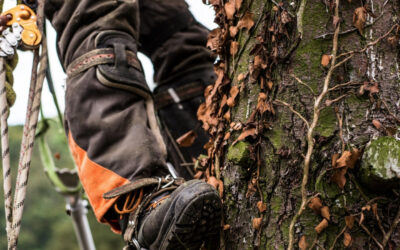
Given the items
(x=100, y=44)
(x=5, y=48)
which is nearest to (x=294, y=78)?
(x=100, y=44)

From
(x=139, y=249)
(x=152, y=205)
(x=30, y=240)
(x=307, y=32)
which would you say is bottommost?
(x=30, y=240)

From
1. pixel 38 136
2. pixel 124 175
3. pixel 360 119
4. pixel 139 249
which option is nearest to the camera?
pixel 360 119

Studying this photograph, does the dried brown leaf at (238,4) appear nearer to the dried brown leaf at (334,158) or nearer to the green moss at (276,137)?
the green moss at (276,137)

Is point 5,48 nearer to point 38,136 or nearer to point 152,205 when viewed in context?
point 152,205

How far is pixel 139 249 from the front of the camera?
148 centimetres

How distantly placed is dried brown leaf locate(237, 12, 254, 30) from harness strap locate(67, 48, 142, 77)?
47 centimetres

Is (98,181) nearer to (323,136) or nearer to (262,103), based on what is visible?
(262,103)

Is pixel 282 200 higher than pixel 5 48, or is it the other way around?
pixel 5 48

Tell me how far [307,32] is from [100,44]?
0.70 metres

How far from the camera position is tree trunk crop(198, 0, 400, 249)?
46.9 inches

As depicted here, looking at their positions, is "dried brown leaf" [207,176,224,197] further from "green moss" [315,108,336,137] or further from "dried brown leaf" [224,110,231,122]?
"green moss" [315,108,336,137]

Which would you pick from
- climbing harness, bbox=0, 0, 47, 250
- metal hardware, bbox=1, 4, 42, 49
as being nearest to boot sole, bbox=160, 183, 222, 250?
climbing harness, bbox=0, 0, 47, 250

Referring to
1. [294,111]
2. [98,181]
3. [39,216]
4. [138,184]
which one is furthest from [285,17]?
[39,216]

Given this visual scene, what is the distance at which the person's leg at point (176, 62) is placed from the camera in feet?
7.29
